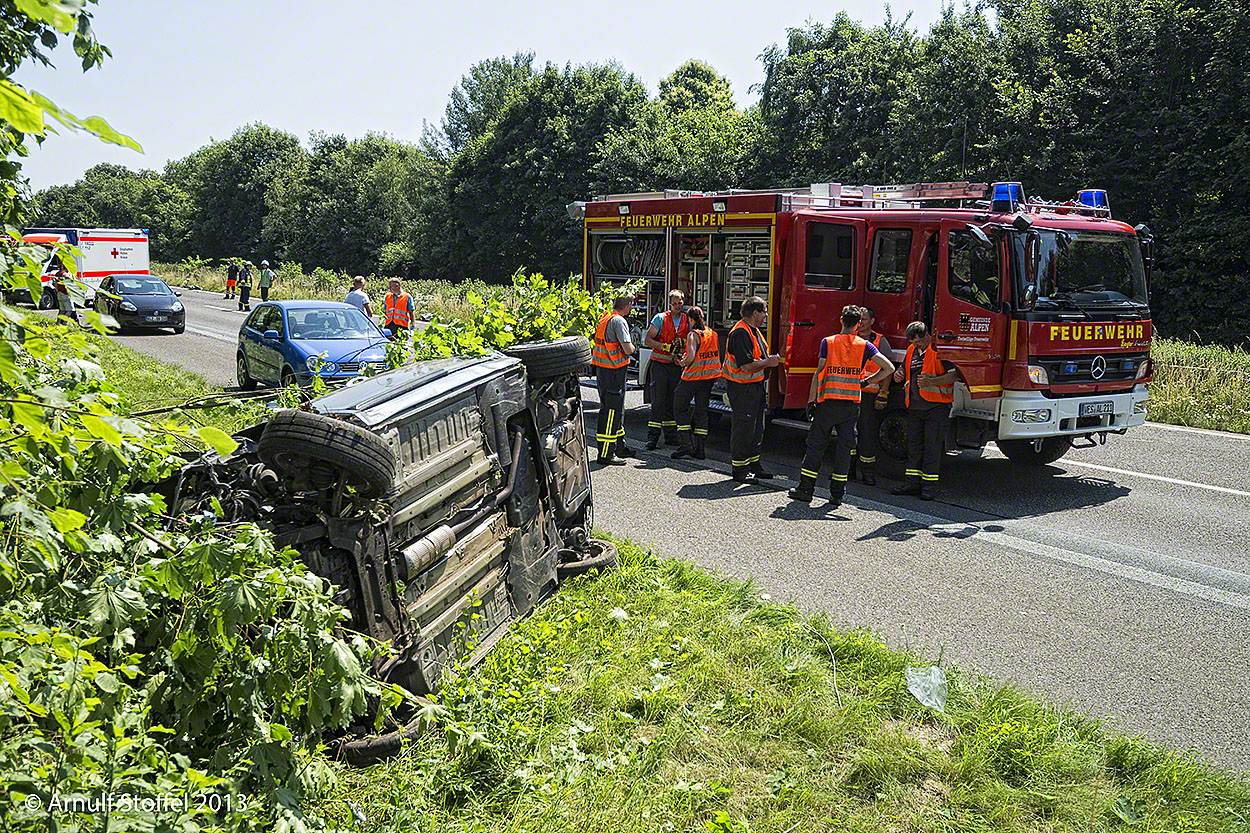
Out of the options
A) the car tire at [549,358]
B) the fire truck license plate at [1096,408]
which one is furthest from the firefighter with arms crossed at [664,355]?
the car tire at [549,358]

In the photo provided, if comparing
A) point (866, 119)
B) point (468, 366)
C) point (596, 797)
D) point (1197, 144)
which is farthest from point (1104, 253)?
point (866, 119)

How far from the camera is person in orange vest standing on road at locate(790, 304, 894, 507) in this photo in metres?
8.45

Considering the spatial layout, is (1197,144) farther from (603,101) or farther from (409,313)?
(603,101)

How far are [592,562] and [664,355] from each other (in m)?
5.15

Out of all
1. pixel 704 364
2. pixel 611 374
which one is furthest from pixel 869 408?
pixel 611 374

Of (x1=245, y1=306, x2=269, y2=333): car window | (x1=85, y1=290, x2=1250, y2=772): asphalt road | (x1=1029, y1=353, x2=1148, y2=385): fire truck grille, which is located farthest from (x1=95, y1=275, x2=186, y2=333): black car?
(x1=1029, y1=353, x2=1148, y2=385): fire truck grille

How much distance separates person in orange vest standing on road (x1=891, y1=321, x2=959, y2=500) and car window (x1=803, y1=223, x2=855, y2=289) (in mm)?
1390

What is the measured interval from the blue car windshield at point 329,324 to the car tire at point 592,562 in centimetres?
780

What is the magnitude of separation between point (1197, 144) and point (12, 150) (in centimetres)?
2442

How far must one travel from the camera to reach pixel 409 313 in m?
14.7

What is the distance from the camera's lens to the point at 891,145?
28219 millimetres

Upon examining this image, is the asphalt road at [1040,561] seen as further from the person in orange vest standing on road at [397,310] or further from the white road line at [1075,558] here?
the person in orange vest standing on road at [397,310]

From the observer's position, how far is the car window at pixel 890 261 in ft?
31.6

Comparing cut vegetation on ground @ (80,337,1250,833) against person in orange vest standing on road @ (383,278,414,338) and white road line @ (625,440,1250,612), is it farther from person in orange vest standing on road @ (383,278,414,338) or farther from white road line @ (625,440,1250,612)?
person in orange vest standing on road @ (383,278,414,338)
